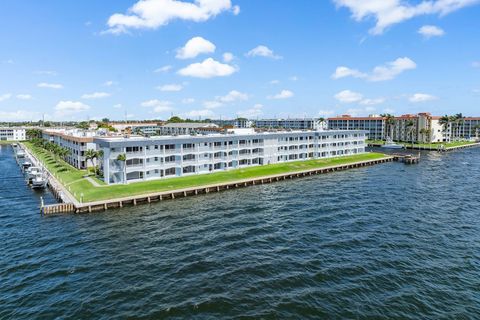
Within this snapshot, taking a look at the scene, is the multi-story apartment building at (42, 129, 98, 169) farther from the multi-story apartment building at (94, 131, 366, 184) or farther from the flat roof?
the multi-story apartment building at (94, 131, 366, 184)

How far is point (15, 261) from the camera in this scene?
44469 millimetres

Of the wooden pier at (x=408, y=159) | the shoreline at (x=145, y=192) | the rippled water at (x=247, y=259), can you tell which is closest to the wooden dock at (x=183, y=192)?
the shoreline at (x=145, y=192)

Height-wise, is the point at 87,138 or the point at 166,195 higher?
the point at 87,138

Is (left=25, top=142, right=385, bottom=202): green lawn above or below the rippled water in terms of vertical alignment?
above

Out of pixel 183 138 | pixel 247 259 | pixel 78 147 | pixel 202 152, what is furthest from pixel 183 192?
pixel 78 147

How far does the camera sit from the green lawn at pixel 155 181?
74.3 metres

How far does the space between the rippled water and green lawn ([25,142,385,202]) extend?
7.42 m

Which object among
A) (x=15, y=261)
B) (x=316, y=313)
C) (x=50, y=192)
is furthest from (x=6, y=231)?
(x=316, y=313)

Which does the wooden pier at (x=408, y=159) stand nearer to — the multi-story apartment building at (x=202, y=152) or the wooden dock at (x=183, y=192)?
the multi-story apartment building at (x=202, y=152)

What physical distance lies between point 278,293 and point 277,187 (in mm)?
55008

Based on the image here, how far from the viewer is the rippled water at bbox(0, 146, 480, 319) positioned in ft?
113

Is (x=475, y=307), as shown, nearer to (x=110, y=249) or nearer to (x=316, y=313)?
(x=316, y=313)

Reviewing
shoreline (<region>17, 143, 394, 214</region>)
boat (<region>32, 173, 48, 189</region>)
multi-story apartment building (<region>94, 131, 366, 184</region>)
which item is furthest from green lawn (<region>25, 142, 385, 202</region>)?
multi-story apartment building (<region>94, 131, 366, 184</region>)

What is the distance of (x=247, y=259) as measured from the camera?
148 ft
